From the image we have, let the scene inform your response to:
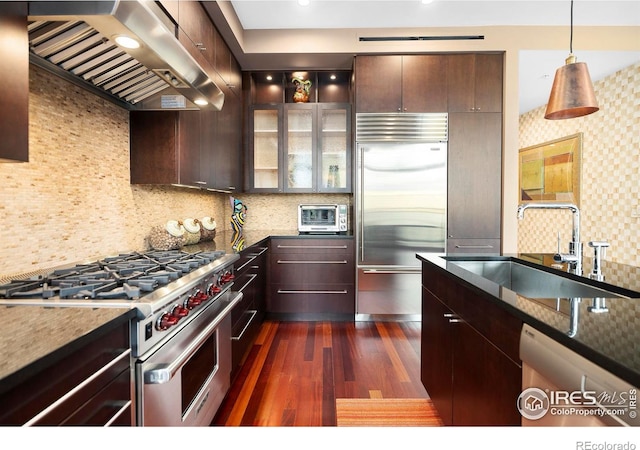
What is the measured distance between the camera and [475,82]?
135 inches

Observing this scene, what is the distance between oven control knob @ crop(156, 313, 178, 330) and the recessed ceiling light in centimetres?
102

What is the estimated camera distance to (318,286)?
3.59m

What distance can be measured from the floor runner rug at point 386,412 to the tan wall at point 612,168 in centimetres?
231

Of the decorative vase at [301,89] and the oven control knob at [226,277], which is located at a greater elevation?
the decorative vase at [301,89]

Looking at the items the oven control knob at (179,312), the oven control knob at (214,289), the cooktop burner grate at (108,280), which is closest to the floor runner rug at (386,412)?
the oven control knob at (214,289)

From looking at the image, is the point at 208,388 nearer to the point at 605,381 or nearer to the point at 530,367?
the point at 530,367

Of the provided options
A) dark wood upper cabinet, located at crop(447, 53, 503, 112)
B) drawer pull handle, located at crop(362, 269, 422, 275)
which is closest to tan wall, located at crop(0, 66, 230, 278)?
drawer pull handle, located at crop(362, 269, 422, 275)

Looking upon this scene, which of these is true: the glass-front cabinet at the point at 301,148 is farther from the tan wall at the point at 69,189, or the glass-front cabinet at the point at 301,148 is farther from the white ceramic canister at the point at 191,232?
the tan wall at the point at 69,189

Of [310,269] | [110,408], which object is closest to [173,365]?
[110,408]

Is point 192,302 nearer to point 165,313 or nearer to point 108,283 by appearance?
point 165,313

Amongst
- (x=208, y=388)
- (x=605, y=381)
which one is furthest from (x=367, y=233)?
(x=605, y=381)

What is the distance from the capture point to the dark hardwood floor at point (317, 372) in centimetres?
198
